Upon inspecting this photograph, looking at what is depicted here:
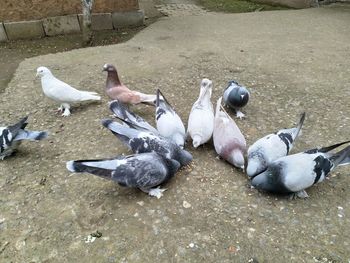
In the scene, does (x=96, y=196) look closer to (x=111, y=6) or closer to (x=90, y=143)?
(x=90, y=143)

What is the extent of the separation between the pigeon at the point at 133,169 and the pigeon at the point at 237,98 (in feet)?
4.13

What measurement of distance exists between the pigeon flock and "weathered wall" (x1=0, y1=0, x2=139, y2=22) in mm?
4255

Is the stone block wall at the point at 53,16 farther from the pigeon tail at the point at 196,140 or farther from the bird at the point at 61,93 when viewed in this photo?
the pigeon tail at the point at 196,140

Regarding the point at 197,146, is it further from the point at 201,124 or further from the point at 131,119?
the point at 131,119

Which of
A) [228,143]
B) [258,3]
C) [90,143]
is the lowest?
[258,3]

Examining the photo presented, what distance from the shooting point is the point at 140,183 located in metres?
2.51

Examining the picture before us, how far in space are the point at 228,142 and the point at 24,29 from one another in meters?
5.55

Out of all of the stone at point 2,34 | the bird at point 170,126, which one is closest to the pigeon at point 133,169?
the bird at point 170,126

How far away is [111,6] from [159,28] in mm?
1021

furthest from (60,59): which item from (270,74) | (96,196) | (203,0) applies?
(203,0)

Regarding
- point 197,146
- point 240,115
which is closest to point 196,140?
point 197,146

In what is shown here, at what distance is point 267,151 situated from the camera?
9.00 feet

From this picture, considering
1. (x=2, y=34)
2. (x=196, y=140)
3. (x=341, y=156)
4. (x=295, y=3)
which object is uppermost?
(x=341, y=156)

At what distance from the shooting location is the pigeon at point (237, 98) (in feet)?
11.7
